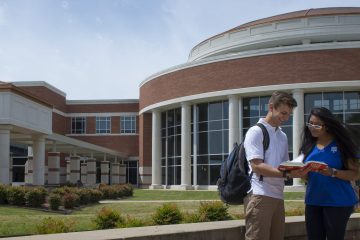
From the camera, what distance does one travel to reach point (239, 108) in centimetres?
3947

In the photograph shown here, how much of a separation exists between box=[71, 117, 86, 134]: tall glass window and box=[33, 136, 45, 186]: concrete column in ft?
96.1

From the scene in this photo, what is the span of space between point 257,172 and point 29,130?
2550 cm

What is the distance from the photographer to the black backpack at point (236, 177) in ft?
16.7

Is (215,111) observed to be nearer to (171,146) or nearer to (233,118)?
(233,118)

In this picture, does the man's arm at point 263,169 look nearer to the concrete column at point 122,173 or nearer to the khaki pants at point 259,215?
the khaki pants at point 259,215

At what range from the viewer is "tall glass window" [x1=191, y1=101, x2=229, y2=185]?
4103cm

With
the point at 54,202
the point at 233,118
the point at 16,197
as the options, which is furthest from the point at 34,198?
the point at 233,118

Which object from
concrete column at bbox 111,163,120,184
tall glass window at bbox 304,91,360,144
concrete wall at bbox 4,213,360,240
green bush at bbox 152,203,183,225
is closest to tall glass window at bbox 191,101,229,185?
tall glass window at bbox 304,91,360,144

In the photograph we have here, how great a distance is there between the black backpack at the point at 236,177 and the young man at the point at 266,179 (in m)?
0.06

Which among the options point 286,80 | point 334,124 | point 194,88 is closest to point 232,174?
point 334,124

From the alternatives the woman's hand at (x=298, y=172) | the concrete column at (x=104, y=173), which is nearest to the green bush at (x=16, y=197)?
the woman's hand at (x=298, y=172)

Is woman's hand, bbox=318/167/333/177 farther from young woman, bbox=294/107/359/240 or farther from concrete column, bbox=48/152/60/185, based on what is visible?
concrete column, bbox=48/152/60/185

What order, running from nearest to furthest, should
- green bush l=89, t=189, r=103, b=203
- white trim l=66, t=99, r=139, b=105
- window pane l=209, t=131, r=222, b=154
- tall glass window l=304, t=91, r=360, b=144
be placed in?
green bush l=89, t=189, r=103, b=203 → tall glass window l=304, t=91, r=360, b=144 → window pane l=209, t=131, r=222, b=154 → white trim l=66, t=99, r=139, b=105

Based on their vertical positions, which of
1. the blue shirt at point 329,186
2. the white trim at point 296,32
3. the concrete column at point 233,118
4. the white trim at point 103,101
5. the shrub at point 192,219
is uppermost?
the white trim at point 296,32
